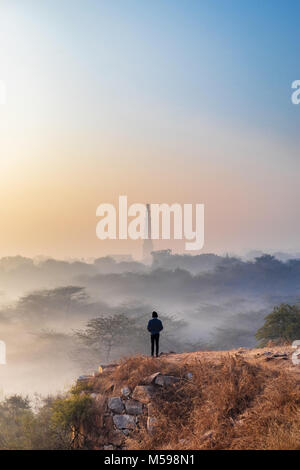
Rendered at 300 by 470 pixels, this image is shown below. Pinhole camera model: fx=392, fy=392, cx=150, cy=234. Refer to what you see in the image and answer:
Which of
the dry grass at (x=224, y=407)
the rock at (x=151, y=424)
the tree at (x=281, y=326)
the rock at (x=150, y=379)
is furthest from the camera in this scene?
the tree at (x=281, y=326)

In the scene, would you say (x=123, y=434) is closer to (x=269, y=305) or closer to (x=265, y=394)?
(x=265, y=394)

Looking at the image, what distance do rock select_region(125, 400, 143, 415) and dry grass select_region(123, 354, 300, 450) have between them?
51cm

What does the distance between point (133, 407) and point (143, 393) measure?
17.5 inches

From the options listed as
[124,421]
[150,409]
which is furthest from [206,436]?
[124,421]

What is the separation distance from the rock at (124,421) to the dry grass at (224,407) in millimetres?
427

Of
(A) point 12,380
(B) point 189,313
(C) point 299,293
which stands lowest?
(A) point 12,380

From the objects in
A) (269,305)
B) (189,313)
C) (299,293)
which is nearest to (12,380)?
(189,313)

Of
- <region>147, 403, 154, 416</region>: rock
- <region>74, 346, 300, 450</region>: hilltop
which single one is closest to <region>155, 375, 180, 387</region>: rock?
<region>74, 346, 300, 450</region>: hilltop

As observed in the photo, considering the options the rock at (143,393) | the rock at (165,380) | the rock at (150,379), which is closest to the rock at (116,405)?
the rock at (143,393)

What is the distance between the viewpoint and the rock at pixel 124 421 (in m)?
9.98

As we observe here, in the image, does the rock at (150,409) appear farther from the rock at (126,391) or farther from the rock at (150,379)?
the rock at (126,391)

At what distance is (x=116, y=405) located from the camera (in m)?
10.4
